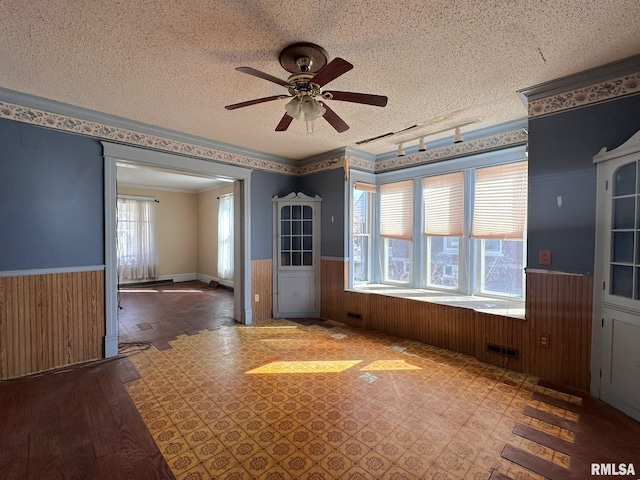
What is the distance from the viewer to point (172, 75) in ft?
7.95

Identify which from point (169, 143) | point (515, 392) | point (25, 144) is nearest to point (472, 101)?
point (515, 392)

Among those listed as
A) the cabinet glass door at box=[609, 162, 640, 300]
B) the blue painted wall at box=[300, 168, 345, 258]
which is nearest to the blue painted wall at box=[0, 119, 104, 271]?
the blue painted wall at box=[300, 168, 345, 258]

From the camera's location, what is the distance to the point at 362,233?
5.00m

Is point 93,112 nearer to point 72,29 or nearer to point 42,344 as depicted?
point 72,29

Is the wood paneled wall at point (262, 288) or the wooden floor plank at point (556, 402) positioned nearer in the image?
the wooden floor plank at point (556, 402)

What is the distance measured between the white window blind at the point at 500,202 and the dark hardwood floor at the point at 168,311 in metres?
3.87

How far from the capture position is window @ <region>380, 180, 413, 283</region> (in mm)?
4629

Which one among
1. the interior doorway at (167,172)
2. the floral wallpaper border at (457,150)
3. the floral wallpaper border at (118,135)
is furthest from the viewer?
the floral wallpaper border at (457,150)

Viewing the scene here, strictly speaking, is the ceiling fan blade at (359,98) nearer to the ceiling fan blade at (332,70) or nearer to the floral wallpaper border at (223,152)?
the ceiling fan blade at (332,70)

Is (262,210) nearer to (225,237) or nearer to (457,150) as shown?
(457,150)

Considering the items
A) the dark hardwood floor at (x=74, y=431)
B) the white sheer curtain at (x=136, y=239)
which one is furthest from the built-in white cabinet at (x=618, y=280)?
the white sheer curtain at (x=136, y=239)

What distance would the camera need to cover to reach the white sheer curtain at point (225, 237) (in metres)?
7.33

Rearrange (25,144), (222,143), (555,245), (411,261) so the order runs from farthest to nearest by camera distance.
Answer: (411,261)
(222,143)
(25,144)
(555,245)

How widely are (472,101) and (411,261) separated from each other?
2370 mm
